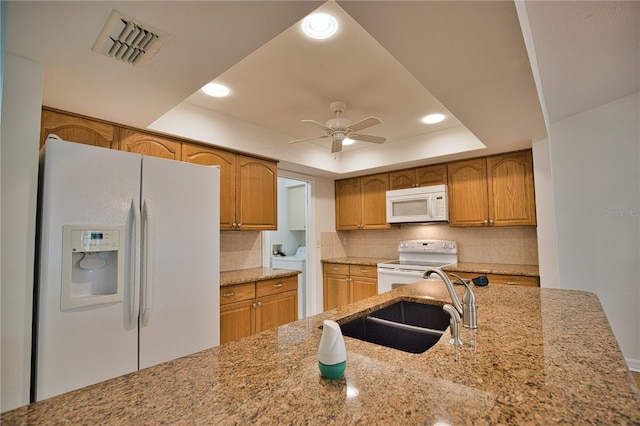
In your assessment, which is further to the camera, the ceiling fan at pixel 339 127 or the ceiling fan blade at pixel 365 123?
the ceiling fan at pixel 339 127

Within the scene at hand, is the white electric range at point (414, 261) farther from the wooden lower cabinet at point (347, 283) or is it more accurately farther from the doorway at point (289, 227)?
the doorway at point (289, 227)

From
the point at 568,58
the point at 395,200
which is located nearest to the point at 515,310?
the point at 568,58

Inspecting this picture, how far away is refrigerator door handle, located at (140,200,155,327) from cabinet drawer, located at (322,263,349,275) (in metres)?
2.76

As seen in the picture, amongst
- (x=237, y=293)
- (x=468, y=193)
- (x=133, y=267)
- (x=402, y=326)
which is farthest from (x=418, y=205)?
(x=133, y=267)

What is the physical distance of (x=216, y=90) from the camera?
227 cm

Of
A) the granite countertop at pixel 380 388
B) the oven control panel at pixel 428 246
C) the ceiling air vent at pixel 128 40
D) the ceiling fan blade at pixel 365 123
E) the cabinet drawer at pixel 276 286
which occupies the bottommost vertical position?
the cabinet drawer at pixel 276 286

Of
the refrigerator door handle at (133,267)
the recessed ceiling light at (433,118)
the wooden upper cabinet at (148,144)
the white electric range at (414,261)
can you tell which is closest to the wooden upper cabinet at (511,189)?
the white electric range at (414,261)

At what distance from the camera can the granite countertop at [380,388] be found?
0.61 metres

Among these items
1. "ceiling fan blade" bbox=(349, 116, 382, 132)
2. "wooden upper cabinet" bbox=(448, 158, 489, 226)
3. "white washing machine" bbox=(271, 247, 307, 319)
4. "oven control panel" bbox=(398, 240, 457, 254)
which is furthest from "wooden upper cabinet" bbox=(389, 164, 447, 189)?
"ceiling fan blade" bbox=(349, 116, 382, 132)

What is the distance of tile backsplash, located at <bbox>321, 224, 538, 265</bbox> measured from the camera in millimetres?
3295

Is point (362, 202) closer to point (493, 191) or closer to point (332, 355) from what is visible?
point (493, 191)

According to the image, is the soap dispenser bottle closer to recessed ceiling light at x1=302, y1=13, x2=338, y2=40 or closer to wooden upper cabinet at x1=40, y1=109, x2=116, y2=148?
recessed ceiling light at x1=302, y1=13, x2=338, y2=40

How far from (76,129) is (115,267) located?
1.11 meters

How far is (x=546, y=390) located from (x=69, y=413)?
1.07 m
